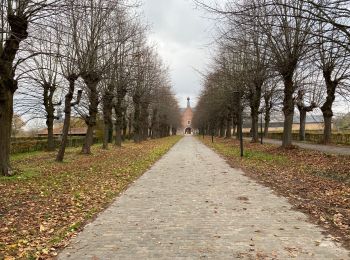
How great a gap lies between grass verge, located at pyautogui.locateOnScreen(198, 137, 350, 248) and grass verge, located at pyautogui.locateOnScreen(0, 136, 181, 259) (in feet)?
13.9

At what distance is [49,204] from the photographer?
9.18 metres

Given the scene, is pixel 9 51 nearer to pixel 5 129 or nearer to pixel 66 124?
pixel 5 129

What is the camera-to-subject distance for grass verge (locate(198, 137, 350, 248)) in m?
7.43

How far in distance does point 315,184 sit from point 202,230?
6.22 meters

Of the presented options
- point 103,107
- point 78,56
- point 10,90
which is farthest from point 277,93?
point 10,90

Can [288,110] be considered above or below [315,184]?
above

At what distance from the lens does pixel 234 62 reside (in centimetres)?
3183

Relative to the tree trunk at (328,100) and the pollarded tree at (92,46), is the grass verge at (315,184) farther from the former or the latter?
the tree trunk at (328,100)

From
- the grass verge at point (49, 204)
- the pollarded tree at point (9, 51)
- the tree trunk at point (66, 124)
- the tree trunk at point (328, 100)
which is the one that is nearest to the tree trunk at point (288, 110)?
the tree trunk at point (328, 100)

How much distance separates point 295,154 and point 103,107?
608 inches

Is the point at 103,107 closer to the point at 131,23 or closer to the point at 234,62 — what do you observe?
the point at 131,23

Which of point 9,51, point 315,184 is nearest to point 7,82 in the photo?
point 9,51

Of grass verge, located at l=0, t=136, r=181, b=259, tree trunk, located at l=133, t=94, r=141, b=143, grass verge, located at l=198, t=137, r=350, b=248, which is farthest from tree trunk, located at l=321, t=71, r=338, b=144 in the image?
grass verge, located at l=0, t=136, r=181, b=259

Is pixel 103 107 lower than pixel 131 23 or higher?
lower
